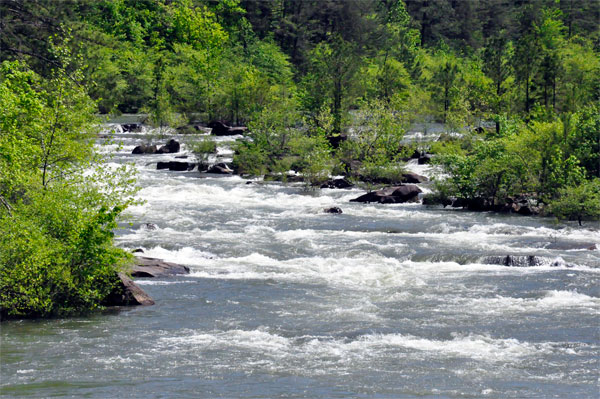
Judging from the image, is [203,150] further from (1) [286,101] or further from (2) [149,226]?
(2) [149,226]

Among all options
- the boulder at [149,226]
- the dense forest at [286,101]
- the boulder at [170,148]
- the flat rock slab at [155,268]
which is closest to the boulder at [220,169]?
the dense forest at [286,101]

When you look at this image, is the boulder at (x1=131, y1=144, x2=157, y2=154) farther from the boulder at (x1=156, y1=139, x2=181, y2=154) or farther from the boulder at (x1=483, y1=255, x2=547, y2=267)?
the boulder at (x1=483, y1=255, x2=547, y2=267)

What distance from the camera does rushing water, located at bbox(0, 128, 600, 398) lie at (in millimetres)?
15047

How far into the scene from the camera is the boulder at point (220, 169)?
165 ft

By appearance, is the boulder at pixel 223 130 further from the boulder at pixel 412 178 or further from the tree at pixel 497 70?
the boulder at pixel 412 178

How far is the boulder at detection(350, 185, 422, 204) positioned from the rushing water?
550 centimetres

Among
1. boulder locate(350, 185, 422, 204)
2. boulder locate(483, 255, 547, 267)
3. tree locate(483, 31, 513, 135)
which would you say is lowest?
boulder locate(483, 255, 547, 267)

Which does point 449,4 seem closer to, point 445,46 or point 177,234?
point 445,46

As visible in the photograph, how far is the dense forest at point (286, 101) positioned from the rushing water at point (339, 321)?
206 centimetres

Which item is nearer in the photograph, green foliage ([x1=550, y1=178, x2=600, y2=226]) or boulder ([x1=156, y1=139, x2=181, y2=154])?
green foliage ([x1=550, y1=178, x2=600, y2=226])

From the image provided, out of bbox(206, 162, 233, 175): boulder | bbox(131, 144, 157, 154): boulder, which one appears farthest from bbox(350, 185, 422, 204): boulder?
bbox(131, 144, 157, 154): boulder

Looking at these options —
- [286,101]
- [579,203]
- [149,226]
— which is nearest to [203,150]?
[286,101]

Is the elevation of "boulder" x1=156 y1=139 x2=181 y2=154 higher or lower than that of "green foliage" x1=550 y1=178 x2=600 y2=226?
higher

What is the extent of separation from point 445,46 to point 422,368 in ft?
365
